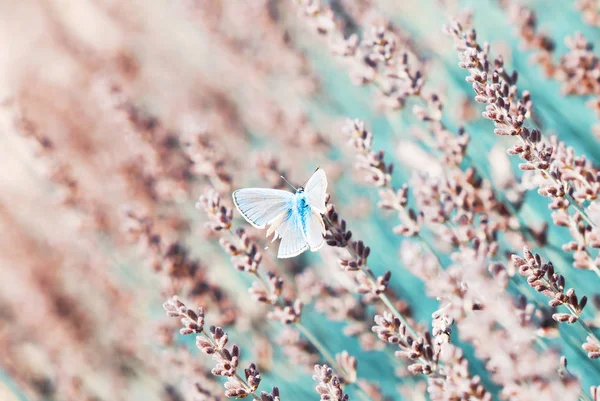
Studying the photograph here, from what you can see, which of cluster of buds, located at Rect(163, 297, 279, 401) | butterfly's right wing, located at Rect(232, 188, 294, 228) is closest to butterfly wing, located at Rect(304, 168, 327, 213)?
butterfly's right wing, located at Rect(232, 188, 294, 228)

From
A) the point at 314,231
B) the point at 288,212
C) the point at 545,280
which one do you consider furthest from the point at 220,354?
the point at 545,280

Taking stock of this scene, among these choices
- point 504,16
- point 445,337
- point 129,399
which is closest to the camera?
point 445,337

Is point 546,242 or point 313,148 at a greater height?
point 313,148

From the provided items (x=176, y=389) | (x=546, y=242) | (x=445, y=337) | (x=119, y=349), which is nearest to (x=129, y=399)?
(x=119, y=349)

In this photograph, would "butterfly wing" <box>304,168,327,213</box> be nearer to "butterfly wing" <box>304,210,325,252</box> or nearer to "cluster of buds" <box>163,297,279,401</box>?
"butterfly wing" <box>304,210,325,252</box>

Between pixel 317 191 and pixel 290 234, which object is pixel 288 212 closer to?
pixel 290 234

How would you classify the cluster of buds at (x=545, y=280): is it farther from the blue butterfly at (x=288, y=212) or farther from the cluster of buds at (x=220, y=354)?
the cluster of buds at (x=220, y=354)

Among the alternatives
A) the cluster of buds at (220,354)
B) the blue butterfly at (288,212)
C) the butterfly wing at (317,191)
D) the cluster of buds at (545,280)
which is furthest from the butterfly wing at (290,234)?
the cluster of buds at (545,280)

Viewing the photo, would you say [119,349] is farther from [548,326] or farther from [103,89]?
[548,326]
